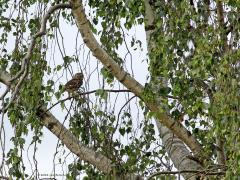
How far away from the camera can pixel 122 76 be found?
3.53 metres

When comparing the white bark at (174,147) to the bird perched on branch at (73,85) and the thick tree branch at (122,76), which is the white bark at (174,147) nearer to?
the thick tree branch at (122,76)

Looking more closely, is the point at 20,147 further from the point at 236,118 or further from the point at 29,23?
the point at 236,118

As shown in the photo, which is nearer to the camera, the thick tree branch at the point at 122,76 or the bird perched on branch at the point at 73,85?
the thick tree branch at the point at 122,76

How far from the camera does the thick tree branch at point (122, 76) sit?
3336mm

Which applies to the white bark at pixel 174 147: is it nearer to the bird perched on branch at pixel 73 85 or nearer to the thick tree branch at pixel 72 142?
the thick tree branch at pixel 72 142

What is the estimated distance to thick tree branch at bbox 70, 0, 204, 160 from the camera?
3.34m

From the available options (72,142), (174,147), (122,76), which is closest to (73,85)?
(122,76)

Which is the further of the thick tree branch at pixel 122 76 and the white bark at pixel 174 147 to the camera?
the white bark at pixel 174 147

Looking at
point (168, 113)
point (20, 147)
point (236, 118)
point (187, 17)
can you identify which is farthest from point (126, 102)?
point (236, 118)

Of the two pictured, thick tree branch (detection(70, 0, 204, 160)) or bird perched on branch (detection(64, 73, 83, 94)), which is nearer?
thick tree branch (detection(70, 0, 204, 160))

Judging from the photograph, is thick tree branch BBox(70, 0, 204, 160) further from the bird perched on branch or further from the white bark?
the bird perched on branch

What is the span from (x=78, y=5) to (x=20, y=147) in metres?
0.84

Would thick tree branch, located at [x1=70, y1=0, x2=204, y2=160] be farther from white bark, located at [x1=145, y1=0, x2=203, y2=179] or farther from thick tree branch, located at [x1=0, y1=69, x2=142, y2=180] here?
thick tree branch, located at [x1=0, y1=69, x2=142, y2=180]

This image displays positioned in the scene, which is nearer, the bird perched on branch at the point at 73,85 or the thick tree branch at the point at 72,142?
the bird perched on branch at the point at 73,85
